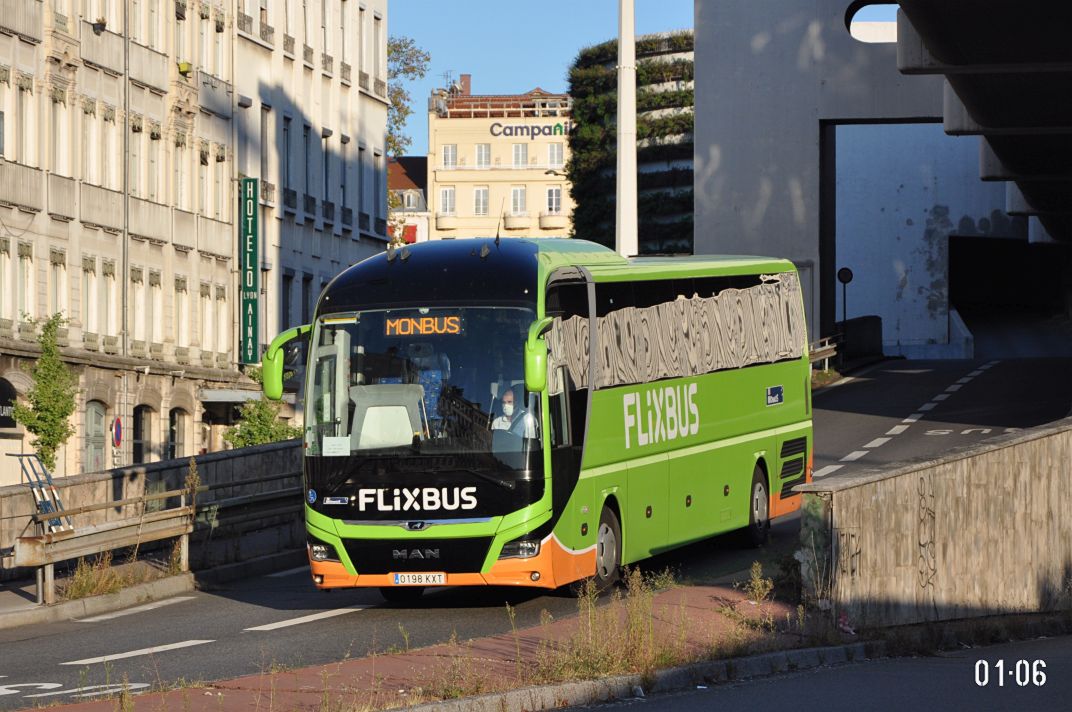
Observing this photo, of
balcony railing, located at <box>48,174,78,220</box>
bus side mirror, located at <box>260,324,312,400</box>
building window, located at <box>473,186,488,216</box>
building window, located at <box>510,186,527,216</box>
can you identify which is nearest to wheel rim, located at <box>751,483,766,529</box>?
bus side mirror, located at <box>260,324,312,400</box>

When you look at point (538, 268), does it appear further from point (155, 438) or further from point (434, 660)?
point (155, 438)

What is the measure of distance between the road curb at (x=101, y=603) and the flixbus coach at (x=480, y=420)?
8.66ft

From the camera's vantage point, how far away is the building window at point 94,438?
163ft

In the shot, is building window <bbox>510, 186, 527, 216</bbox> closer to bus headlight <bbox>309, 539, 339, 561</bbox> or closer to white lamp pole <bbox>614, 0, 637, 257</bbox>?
white lamp pole <bbox>614, 0, 637, 257</bbox>

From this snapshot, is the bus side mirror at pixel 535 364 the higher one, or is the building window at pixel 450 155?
the building window at pixel 450 155

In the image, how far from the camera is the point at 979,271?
114 m

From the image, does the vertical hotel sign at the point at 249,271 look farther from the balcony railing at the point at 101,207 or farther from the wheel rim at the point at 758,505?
the wheel rim at the point at 758,505

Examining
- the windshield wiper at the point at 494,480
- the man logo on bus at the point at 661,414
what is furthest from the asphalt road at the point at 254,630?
the man logo on bus at the point at 661,414

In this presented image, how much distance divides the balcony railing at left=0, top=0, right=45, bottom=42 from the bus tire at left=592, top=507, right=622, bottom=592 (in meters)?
30.2

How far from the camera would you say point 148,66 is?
55688mm

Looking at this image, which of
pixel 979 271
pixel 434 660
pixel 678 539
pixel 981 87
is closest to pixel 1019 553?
pixel 678 539

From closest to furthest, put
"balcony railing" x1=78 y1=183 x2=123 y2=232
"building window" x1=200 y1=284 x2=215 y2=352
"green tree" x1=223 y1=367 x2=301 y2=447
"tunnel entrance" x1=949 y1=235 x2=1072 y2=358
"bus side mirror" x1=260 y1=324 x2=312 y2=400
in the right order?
"bus side mirror" x1=260 y1=324 x2=312 y2=400 < "balcony railing" x1=78 y1=183 x2=123 y2=232 < "green tree" x1=223 y1=367 x2=301 y2=447 < "building window" x1=200 y1=284 x2=215 y2=352 < "tunnel entrance" x1=949 y1=235 x2=1072 y2=358

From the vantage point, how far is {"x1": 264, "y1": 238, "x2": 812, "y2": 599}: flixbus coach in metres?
18.4

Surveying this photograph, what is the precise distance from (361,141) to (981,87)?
38.2 m
